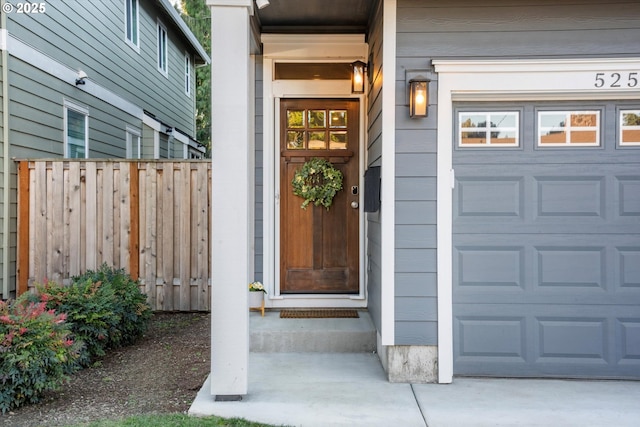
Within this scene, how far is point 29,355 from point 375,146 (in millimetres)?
2931

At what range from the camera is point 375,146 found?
4.09 meters

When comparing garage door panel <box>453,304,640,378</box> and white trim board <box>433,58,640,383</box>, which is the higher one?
white trim board <box>433,58,640,383</box>

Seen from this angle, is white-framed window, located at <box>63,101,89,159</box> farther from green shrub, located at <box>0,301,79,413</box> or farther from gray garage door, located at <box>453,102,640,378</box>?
gray garage door, located at <box>453,102,640,378</box>

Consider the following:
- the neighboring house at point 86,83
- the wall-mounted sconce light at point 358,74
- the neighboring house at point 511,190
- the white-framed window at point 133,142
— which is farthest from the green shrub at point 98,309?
the white-framed window at point 133,142

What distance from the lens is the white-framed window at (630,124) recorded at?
364cm

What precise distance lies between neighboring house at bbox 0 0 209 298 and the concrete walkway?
3.69m

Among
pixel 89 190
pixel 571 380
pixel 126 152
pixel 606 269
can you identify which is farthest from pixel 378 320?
pixel 126 152

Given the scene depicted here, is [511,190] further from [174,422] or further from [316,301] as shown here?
[174,422]

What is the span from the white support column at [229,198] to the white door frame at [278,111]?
1.55m

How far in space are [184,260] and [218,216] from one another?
275 centimetres

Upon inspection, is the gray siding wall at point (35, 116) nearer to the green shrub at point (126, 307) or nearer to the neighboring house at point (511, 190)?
the green shrub at point (126, 307)

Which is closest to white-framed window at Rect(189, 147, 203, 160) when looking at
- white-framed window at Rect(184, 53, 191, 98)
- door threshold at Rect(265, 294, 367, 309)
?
white-framed window at Rect(184, 53, 191, 98)

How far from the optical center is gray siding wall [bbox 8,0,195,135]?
6098mm
